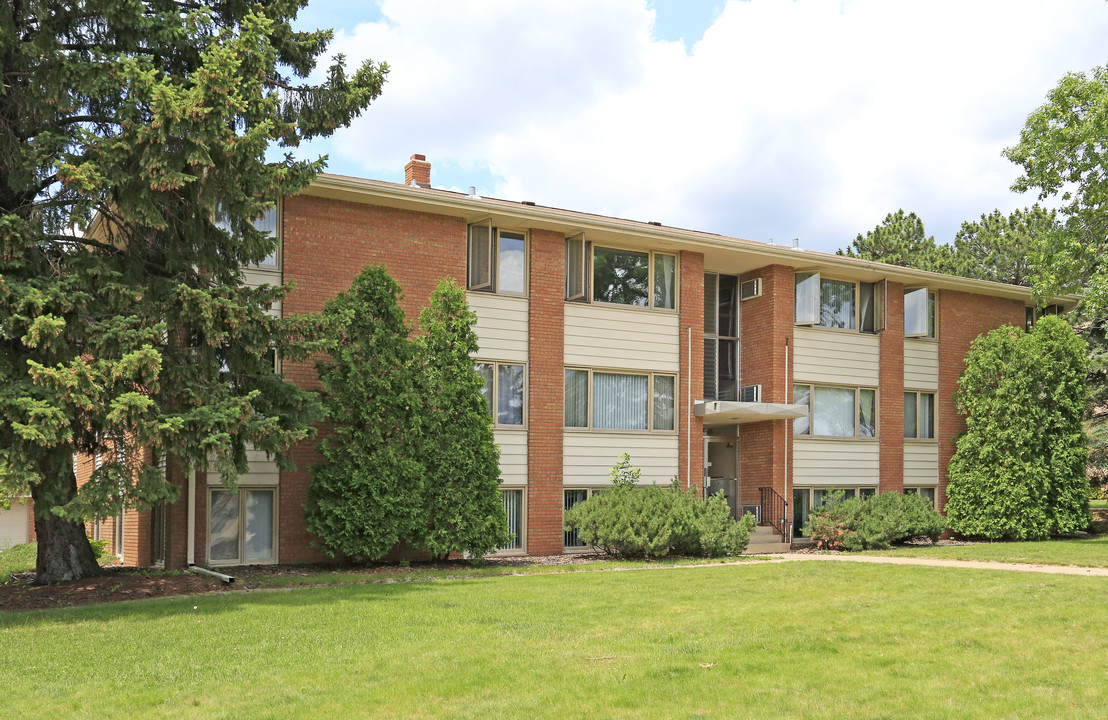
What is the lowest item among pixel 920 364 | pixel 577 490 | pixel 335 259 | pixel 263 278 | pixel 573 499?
pixel 573 499

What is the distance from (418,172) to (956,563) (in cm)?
1289

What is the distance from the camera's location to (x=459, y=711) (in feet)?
23.0

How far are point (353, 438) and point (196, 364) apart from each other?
360 centimetres

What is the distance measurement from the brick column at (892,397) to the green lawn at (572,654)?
436 inches

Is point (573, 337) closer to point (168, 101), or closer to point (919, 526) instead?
point (919, 526)

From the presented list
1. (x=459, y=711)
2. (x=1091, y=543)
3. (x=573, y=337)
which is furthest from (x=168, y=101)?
(x=1091, y=543)

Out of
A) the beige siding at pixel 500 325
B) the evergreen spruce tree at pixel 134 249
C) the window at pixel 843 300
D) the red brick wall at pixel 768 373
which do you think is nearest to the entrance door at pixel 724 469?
the red brick wall at pixel 768 373

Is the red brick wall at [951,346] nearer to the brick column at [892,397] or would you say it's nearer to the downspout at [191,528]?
the brick column at [892,397]

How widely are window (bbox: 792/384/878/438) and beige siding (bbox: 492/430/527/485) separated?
22.9 feet

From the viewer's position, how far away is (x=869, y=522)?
21156mm

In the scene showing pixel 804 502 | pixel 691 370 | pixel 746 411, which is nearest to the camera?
pixel 746 411

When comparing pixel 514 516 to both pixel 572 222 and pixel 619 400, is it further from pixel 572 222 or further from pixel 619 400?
pixel 572 222

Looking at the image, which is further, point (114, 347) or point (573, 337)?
point (573, 337)

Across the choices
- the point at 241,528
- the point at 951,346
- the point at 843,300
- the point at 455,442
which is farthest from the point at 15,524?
the point at 951,346
